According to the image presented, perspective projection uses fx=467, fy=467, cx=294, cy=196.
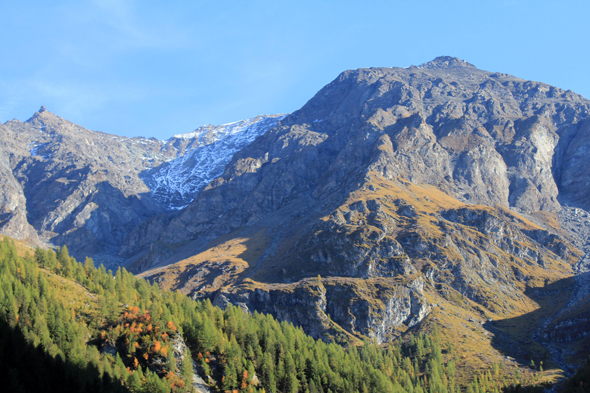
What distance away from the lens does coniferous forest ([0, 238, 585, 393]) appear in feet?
372

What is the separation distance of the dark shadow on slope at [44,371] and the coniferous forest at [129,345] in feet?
0.72

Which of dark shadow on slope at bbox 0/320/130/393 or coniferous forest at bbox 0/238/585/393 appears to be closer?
dark shadow on slope at bbox 0/320/130/393

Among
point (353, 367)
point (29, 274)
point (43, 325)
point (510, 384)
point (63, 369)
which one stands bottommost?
point (510, 384)

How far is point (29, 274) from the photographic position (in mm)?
141125

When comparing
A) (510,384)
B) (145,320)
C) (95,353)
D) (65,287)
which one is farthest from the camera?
(510,384)

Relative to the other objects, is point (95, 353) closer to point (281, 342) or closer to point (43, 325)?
point (43, 325)

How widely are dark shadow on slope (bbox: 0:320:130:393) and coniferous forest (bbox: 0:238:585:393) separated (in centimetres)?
22

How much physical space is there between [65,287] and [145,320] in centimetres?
3237

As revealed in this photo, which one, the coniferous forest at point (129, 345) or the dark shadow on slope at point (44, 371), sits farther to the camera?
the coniferous forest at point (129, 345)

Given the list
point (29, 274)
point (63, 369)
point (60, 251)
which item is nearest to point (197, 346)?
point (63, 369)

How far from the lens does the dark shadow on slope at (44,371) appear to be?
110 meters

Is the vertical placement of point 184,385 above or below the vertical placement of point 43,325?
below

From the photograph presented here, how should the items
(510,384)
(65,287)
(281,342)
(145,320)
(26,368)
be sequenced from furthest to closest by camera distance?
(510,384) < (281,342) < (65,287) < (145,320) < (26,368)

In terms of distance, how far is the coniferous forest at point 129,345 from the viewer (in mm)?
113438
